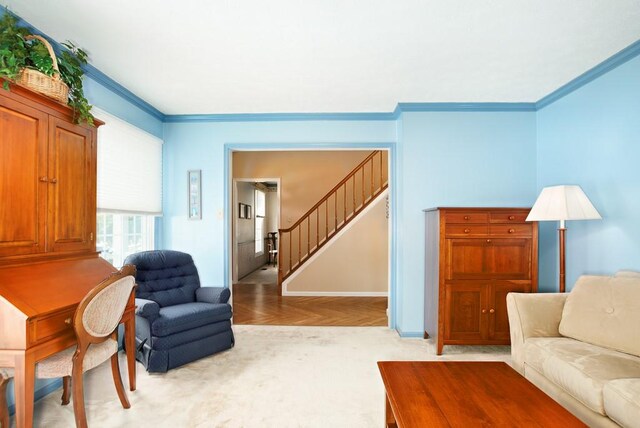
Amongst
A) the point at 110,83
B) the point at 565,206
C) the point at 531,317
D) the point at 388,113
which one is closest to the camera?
the point at 531,317

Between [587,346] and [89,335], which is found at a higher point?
[89,335]

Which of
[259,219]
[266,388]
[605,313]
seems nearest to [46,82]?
[266,388]

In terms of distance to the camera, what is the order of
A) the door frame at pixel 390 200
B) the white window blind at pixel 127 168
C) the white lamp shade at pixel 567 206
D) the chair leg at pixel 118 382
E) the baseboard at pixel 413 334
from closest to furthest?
the chair leg at pixel 118 382
the white lamp shade at pixel 567 206
the white window blind at pixel 127 168
the baseboard at pixel 413 334
the door frame at pixel 390 200

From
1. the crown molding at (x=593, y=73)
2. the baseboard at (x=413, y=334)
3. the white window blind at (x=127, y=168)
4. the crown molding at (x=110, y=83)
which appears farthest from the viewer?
the baseboard at (x=413, y=334)

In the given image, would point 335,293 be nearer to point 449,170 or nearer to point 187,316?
point 449,170

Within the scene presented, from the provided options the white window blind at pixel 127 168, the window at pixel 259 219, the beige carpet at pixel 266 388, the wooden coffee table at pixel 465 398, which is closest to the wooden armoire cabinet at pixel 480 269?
the beige carpet at pixel 266 388

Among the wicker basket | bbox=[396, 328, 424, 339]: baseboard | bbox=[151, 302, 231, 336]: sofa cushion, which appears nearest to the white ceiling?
the wicker basket

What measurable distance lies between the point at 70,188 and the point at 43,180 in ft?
0.72

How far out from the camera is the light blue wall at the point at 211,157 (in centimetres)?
405

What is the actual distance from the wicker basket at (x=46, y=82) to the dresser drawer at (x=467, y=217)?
3064 millimetres

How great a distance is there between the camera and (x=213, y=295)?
129 inches

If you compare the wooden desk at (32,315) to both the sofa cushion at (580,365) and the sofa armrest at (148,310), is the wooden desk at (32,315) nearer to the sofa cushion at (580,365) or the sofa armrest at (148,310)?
the sofa armrest at (148,310)

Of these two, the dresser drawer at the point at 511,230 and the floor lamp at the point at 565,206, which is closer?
the floor lamp at the point at 565,206

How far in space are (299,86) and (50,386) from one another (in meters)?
3.17
